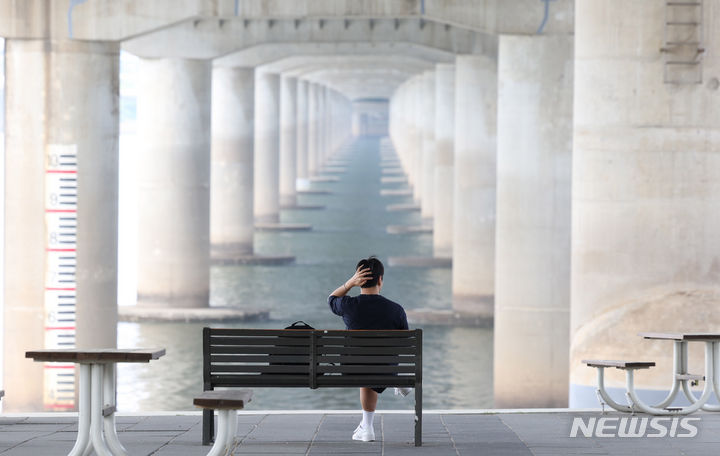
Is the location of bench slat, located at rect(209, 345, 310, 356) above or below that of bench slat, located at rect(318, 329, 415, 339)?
below

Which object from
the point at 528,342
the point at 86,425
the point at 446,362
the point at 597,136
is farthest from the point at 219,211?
the point at 86,425

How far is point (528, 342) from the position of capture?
2344cm

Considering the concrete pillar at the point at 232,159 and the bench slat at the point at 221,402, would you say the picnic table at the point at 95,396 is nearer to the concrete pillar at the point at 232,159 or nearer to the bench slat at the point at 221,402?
the bench slat at the point at 221,402

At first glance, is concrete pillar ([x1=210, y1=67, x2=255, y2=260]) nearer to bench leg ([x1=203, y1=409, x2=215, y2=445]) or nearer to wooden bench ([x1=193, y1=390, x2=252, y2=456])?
bench leg ([x1=203, y1=409, x2=215, y2=445])

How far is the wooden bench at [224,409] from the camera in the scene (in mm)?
8656

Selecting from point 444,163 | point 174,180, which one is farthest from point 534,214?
point 444,163

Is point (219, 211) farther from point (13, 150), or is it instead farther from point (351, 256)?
point (13, 150)

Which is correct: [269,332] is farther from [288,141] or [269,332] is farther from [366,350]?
[288,141]

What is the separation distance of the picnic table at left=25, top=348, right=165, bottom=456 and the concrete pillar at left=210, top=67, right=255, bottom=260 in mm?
34054

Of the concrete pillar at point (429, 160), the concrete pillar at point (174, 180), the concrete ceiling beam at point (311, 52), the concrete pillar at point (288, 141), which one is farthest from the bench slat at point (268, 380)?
the concrete pillar at point (288, 141)

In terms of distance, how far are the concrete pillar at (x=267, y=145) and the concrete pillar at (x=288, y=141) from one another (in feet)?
30.0

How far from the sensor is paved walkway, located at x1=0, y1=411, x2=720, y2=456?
10031 millimetres

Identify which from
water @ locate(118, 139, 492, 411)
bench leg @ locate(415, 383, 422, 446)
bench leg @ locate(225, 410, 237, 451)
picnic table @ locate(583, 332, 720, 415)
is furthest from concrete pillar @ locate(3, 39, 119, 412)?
bench leg @ locate(225, 410, 237, 451)

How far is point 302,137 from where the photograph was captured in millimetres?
78188
